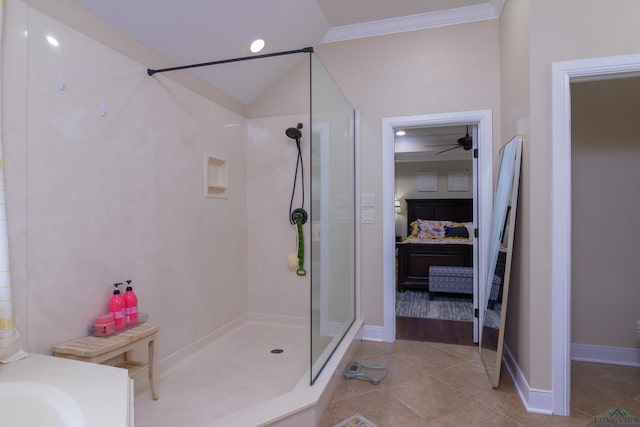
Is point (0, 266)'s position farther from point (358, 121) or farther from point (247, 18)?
point (358, 121)

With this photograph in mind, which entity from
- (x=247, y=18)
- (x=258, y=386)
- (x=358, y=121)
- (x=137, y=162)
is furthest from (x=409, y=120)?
(x=258, y=386)

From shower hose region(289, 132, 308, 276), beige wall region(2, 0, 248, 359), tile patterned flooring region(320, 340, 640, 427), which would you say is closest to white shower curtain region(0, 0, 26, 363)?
beige wall region(2, 0, 248, 359)

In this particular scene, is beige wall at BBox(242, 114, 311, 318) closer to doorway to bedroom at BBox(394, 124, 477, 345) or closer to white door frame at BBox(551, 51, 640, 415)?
doorway to bedroom at BBox(394, 124, 477, 345)

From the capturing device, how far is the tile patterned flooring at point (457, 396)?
202cm

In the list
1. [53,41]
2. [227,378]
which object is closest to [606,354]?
[227,378]

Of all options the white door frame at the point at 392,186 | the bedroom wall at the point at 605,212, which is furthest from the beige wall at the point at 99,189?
the bedroom wall at the point at 605,212

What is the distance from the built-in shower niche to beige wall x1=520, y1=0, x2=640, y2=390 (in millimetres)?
2438

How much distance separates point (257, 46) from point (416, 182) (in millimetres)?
6255

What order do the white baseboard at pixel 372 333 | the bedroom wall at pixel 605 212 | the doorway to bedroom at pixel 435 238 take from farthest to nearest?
the doorway to bedroom at pixel 435 238 < the white baseboard at pixel 372 333 < the bedroom wall at pixel 605 212

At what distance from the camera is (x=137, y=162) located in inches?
90.7

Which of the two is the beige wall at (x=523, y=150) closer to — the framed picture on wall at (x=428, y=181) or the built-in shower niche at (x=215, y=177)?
the built-in shower niche at (x=215, y=177)

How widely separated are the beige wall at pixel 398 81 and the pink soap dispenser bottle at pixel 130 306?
1950 millimetres

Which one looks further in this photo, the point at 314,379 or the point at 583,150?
the point at 583,150

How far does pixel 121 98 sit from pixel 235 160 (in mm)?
1430
